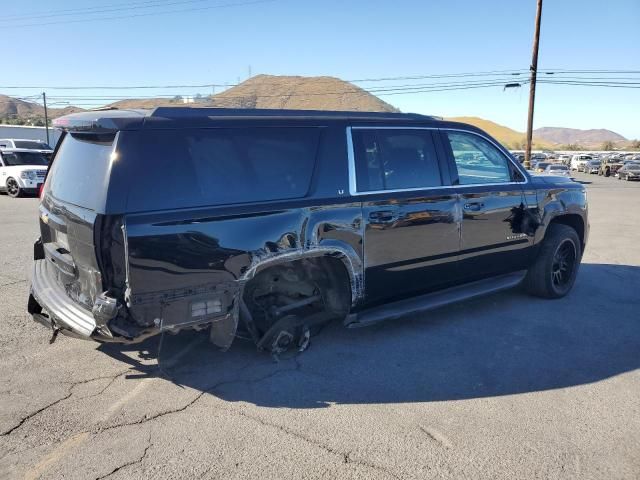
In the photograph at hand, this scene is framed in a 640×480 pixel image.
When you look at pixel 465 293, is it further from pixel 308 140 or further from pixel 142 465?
pixel 142 465

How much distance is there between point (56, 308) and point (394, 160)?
2.93m

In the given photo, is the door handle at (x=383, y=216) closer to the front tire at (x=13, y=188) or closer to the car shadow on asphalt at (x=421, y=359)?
the car shadow on asphalt at (x=421, y=359)

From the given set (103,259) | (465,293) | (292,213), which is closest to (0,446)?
(103,259)

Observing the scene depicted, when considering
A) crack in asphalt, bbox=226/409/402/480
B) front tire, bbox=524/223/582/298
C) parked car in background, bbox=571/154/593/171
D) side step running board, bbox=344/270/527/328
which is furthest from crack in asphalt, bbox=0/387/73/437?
parked car in background, bbox=571/154/593/171

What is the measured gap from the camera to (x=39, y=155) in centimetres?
1939

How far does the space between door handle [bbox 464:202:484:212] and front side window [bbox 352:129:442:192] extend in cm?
38

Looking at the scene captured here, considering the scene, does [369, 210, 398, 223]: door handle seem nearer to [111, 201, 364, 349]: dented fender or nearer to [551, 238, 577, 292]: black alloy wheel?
[111, 201, 364, 349]: dented fender

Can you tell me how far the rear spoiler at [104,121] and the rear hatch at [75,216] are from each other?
72 millimetres

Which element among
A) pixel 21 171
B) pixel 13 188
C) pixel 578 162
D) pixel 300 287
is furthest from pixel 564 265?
pixel 578 162

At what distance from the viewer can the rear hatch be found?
130 inches

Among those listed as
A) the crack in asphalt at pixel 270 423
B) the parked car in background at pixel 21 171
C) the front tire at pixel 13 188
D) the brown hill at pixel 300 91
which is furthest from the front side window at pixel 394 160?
the brown hill at pixel 300 91

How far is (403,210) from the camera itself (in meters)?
4.48

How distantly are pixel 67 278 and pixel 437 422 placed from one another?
2.77 m

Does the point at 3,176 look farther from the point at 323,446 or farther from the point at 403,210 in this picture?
the point at 323,446
